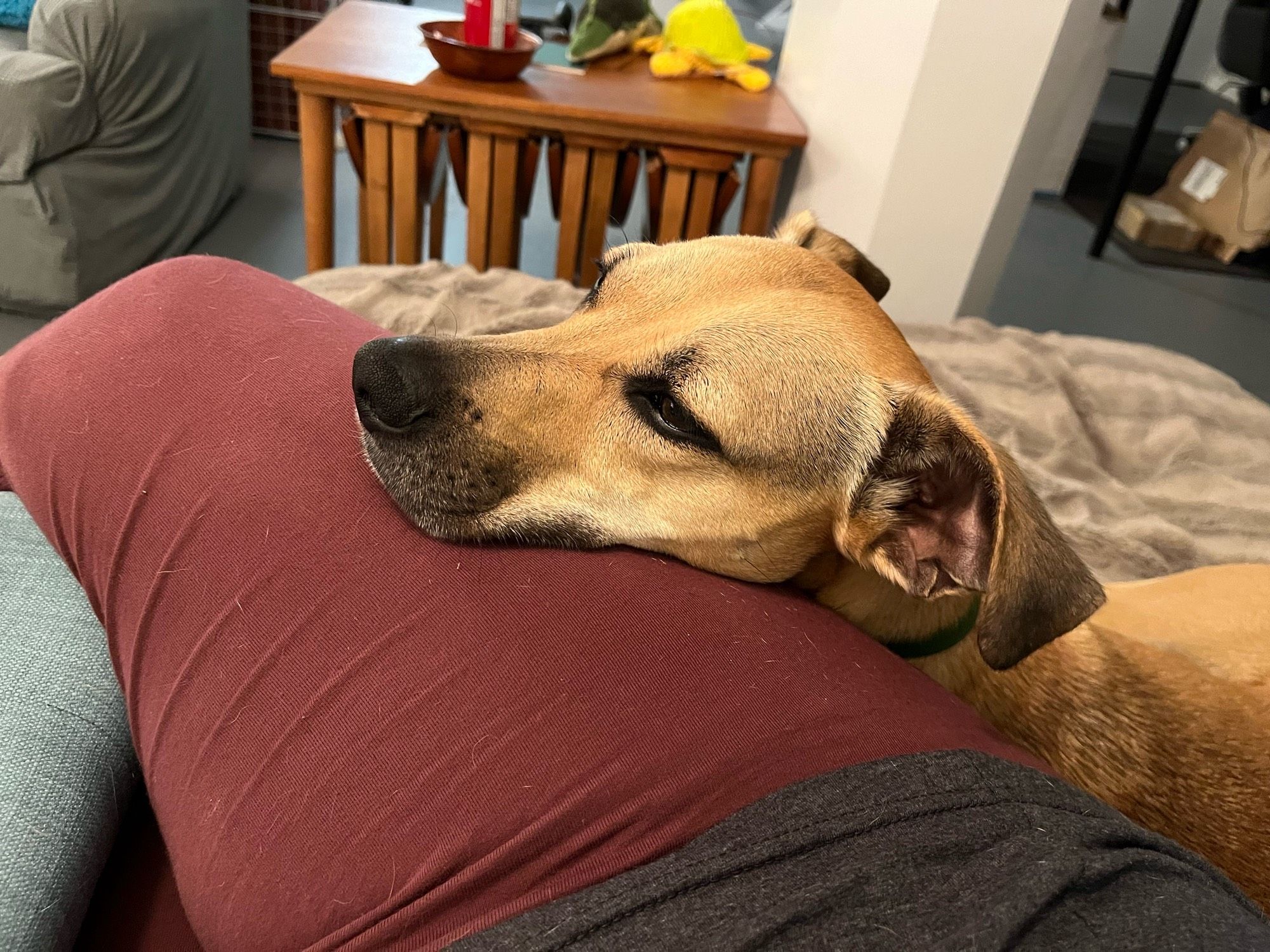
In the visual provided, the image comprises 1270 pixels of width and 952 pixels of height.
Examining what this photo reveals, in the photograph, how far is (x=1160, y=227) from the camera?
17.1 ft

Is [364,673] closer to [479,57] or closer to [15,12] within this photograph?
[479,57]

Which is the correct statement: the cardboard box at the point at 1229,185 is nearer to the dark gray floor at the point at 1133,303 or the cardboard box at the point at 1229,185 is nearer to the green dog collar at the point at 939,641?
the dark gray floor at the point at 1133,303

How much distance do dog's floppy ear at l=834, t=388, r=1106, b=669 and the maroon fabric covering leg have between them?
12 cm

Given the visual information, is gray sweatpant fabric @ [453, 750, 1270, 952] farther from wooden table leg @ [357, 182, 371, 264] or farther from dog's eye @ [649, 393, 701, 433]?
wooden table leg @ [357, 182, 371, 264]

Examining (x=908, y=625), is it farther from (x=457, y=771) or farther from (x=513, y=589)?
(x=457, y=771)

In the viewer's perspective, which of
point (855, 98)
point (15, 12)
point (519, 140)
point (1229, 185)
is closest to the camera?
point (855, 98)

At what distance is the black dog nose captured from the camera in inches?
39.3

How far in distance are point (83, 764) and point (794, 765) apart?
0.75 meters

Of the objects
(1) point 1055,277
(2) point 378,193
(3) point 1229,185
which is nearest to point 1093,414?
(2) point 378,193

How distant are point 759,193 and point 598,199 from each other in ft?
1.78

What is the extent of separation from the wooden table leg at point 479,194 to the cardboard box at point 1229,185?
4.63 meters

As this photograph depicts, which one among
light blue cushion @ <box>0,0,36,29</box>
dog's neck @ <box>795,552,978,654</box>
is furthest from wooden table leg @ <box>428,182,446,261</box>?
dog's neck @ <box>795,552,978,654</box>

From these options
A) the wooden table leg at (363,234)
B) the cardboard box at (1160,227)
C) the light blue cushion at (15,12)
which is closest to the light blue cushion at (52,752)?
the wooden table leg at (363,234)

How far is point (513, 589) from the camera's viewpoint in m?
0.86
